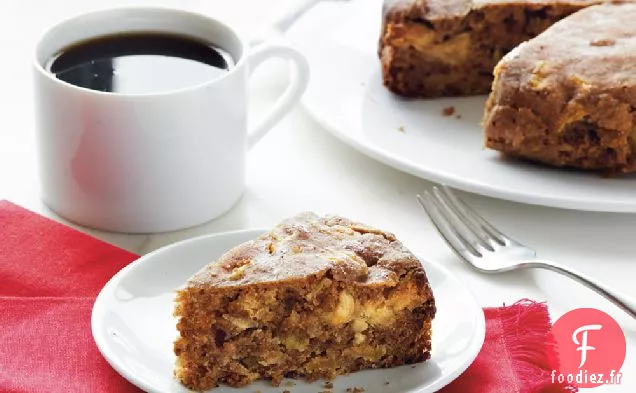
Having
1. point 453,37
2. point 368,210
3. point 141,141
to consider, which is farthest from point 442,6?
point 141,141

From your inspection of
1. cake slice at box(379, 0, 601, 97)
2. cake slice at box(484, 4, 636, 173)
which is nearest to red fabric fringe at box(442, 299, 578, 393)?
cake slice at box(484, 4, 636, 173)

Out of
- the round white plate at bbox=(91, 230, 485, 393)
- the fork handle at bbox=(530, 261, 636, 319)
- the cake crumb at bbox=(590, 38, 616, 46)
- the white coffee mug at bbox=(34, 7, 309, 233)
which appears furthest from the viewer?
the cake crumb at bbox=(590, 38, 616, 46)

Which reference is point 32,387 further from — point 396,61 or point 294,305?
point 396,61

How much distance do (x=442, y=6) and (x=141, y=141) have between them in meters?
0.94

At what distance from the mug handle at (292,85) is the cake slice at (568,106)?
1.32 ft

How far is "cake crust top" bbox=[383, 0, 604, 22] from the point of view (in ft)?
8.58

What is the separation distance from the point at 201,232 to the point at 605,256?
759 millimetres

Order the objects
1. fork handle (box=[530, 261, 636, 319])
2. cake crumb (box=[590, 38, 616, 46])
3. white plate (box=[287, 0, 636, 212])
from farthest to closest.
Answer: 1. cake crumb (box=[590, 38, 616, 46])
2. white plate (box=[287, 0, 636, 212])
3. fork handle (box=[530, 261, 636, 319])

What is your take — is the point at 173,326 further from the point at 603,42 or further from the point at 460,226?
the point at 603,42

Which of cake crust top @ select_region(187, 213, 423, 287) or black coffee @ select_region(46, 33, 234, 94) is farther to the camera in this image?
black coffee @ select_region(46, 33, 234, 94)

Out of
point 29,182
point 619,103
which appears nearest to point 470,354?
point 619,103

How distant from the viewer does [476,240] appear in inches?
Result: 82.0

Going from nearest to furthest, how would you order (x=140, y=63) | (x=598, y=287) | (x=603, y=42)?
(x=598, y=287)
(x=140, y=63)
(x=603, y=42)

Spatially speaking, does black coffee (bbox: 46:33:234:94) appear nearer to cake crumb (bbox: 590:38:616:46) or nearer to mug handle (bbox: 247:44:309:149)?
mug handle (bbox: 247:44:309:149)
